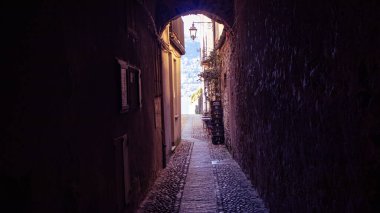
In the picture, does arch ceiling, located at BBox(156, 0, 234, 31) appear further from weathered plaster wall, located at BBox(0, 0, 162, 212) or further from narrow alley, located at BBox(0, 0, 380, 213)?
weathered plaster wall, located at BBox(0, 0, 162, 212)

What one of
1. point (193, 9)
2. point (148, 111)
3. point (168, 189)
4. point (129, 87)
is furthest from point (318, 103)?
point (193, 9)

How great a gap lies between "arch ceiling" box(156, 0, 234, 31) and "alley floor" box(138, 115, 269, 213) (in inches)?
152

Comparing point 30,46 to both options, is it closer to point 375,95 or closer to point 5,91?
point 5,91

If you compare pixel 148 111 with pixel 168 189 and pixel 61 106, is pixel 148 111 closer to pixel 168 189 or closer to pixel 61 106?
pixel 168 189

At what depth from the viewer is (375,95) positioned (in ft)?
7.51

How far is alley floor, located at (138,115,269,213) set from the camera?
6.73 m

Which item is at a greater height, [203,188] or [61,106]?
[61,106]

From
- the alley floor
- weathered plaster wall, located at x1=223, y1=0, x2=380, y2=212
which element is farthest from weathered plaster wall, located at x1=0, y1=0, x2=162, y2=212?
weathered plaster wall, located at x1=223, y1=0, x2=380, y2=212

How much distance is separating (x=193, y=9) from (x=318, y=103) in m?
8.46

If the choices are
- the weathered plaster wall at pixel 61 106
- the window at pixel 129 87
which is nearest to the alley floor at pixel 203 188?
the weathered plaster wall at pixel 61 106

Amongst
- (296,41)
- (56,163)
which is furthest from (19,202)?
(296,41)

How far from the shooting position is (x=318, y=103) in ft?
11.4

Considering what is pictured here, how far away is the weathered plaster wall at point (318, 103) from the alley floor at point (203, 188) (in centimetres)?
57

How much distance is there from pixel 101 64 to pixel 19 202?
2521mm
